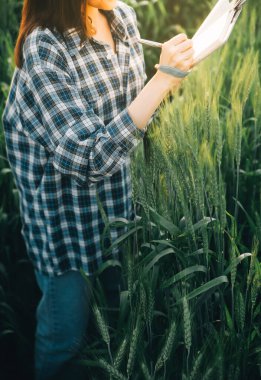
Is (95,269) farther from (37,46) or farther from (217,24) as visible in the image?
(217,24)

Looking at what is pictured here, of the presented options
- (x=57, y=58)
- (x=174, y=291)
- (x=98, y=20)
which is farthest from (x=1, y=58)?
(x=174, y=291)

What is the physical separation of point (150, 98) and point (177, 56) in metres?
0.10

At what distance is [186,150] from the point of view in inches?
46.4

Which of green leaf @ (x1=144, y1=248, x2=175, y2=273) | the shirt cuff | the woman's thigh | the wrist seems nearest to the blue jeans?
the woman's thigh

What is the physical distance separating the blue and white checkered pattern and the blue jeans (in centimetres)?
4

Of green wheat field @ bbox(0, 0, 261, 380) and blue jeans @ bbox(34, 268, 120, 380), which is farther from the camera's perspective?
blue jeans @ bbox(34, 268, 120, 380)

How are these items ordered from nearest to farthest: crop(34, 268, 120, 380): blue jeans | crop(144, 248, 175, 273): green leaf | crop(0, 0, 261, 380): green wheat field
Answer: crop(0, 0, 261, 380): green wheat field
crop(144, 248, 175, 273): green leaf
crop(34, 268, 120, 380): blue jeans

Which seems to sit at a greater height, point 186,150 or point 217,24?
point 217,24

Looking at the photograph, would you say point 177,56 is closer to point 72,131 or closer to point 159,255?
point 72,131

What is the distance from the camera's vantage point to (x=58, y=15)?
50.9 inches

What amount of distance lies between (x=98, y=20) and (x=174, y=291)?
0.72m

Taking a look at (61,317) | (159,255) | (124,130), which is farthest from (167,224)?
(61,317)

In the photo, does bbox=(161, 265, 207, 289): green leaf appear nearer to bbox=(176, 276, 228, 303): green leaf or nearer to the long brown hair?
bbox=(176, 276, 228, 303): green leaf

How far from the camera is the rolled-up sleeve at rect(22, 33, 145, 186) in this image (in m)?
1.20
